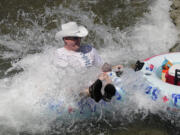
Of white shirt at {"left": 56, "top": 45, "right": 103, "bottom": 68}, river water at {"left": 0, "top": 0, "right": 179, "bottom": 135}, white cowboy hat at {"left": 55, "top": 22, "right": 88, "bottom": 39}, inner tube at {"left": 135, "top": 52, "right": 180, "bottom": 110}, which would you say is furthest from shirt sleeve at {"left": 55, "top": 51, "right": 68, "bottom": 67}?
inner tube at {"left": 135, "top": 52, "right": 180, "bottom": 110}

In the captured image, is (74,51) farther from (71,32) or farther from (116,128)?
(116,128)

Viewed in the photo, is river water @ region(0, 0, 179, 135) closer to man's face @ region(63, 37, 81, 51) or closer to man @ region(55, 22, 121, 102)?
man @ region(55, 22, 121, 102)

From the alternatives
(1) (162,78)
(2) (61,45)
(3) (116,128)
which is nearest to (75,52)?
(3) (116,128)

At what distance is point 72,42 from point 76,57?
27cm

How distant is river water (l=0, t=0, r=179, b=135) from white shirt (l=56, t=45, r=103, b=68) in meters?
0.14

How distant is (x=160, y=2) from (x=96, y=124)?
20.8 ft

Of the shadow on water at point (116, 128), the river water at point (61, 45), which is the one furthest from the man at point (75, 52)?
the shadow on water at point (116, 128)

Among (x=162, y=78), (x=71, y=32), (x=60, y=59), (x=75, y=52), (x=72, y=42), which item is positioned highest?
(x=71, y=32)

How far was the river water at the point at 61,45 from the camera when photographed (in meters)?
4.52

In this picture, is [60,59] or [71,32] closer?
[71,32]

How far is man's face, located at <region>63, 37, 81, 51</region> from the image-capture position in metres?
4.30

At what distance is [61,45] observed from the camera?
6742 mm

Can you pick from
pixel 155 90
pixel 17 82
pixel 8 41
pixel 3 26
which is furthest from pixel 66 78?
pixel 3 26

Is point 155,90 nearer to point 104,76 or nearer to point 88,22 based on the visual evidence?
point 104,76
